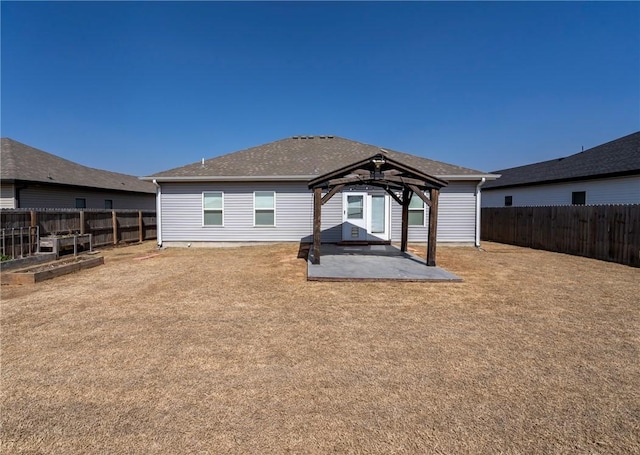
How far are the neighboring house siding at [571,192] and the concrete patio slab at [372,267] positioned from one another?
10.1m

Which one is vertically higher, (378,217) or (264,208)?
(264,208)

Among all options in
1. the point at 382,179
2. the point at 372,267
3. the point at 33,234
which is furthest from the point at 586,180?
the point at 33,234

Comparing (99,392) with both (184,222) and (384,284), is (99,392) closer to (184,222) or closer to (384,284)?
(384,284)

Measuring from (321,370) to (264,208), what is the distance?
1019 cm

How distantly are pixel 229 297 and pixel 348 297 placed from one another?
86.0 inches

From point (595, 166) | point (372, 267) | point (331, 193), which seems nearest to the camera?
point (331, 193)

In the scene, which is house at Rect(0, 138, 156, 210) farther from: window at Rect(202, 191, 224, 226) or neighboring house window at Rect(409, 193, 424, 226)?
neighboring house window at Rect(409, 193, 424, 226)

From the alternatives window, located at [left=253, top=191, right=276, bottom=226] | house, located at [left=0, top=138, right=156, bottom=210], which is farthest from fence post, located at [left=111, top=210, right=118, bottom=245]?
window, located at [left=253, top=191, right=276, bottom=226]

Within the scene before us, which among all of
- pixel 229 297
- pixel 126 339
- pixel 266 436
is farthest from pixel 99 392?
pixel 229 297

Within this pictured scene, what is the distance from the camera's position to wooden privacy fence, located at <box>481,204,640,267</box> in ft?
30.1

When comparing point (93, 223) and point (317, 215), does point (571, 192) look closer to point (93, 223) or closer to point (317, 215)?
point (317, 215)

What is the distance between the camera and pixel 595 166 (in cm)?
1488

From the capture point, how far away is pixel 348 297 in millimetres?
5832

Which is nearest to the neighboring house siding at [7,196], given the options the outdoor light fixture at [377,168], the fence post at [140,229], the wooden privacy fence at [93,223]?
the wooden privacy fence at [93,223]
